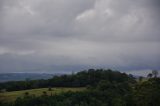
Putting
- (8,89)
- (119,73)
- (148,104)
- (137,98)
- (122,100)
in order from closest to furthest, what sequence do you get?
(148,104)
(137,98)
(122,100)
(8,89)
(119,73)

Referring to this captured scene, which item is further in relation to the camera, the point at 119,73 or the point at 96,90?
the point at 119,73

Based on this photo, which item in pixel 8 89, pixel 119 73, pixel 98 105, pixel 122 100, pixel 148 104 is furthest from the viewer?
pixel 119 73

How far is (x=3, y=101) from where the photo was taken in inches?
4938

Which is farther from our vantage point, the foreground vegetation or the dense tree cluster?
the dense tree cluster

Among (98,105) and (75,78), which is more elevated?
(75,78)

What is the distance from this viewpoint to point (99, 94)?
126375mm

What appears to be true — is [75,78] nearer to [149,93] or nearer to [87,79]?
[87,79]

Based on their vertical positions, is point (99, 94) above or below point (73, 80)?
below

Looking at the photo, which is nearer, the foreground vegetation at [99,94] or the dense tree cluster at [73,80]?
the foreground vegetation at [99,94]

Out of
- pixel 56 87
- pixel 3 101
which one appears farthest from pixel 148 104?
pixel 56 87

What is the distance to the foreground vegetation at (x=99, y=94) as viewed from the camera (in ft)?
311

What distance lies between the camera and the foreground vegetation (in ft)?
311

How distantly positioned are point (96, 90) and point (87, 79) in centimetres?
3437

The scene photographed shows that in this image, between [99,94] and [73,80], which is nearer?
[99,94]
